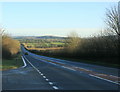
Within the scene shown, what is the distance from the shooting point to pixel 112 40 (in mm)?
42781

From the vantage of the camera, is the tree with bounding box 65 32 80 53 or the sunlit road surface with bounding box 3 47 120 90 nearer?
the sunlit road surface with bounding box 3 47 120 90

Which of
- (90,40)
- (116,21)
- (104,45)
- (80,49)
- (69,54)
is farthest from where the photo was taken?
(69,54)

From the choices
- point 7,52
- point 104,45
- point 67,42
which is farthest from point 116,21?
point 67,42

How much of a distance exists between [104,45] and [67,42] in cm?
2706

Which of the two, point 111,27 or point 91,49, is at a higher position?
point 111,27

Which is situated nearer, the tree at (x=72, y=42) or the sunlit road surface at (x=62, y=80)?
the sunlit road surface at (x=62, y=80)

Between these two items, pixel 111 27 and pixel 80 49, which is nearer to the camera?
pixel 111 27

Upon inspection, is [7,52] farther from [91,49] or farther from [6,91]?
[6,91]

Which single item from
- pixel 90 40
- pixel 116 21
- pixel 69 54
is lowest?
pixel 69 54

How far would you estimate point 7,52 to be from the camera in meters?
52.0

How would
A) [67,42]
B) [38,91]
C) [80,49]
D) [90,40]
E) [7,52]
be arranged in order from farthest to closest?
[67,42] → [80,49] → [90,40] → [7,52] → [38,91]

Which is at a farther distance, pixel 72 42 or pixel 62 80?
pixel 72 42

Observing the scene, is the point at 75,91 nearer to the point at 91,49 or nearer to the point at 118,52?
the point at 118,52

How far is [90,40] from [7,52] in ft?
62.8
